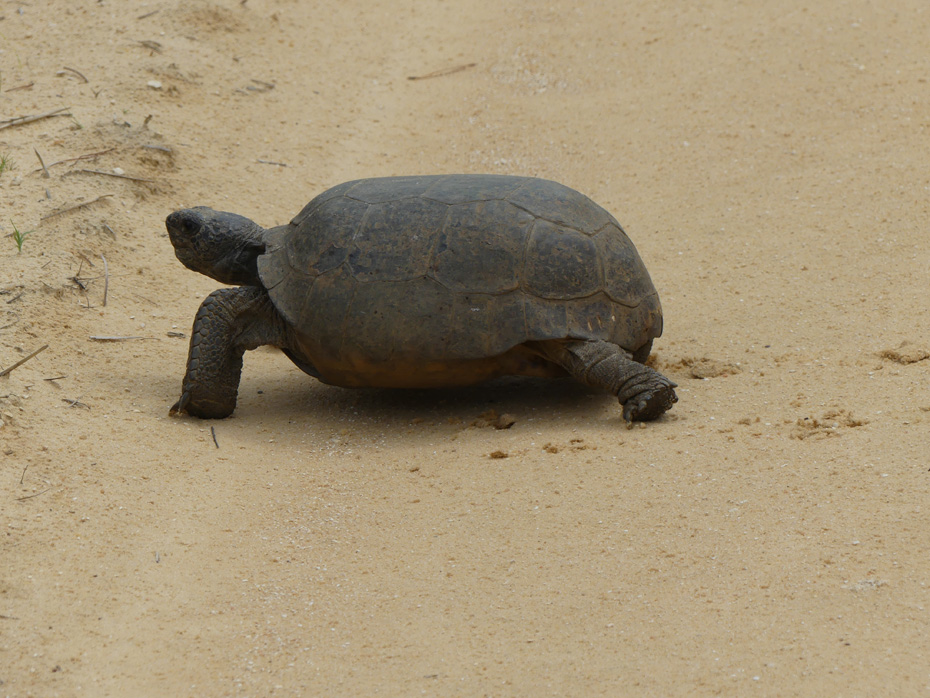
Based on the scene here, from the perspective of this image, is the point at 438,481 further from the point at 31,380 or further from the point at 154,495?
the point at 31,380

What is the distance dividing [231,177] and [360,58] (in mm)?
3668

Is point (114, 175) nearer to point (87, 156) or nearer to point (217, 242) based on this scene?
point (87, 156)

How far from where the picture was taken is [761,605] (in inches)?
137

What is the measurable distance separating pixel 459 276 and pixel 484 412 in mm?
888

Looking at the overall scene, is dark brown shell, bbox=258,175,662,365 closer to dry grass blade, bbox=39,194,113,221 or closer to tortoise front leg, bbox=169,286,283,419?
tortoise front leg, bbox=169,286,283,419

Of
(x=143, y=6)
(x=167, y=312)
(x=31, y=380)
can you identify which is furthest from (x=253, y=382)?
(x=143, y=6)

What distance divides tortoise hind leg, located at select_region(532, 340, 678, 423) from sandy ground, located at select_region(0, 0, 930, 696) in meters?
0.18

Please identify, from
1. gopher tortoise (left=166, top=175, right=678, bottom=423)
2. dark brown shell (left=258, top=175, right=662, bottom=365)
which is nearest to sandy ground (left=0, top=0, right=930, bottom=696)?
gopher tortoise (left=166, top=175, right=678, bottom=423)

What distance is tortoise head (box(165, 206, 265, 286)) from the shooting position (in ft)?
20.5

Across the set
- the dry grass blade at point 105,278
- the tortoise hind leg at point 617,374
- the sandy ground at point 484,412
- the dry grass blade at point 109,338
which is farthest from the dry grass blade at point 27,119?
the tortoise hind leg at point 617,374

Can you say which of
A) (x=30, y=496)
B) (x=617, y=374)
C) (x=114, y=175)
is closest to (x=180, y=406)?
(x=30, y=496)

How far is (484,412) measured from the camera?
19.0 feet

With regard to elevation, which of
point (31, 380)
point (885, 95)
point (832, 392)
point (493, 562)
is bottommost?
point (31, 380)

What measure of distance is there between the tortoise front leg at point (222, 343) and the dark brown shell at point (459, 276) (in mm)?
247
